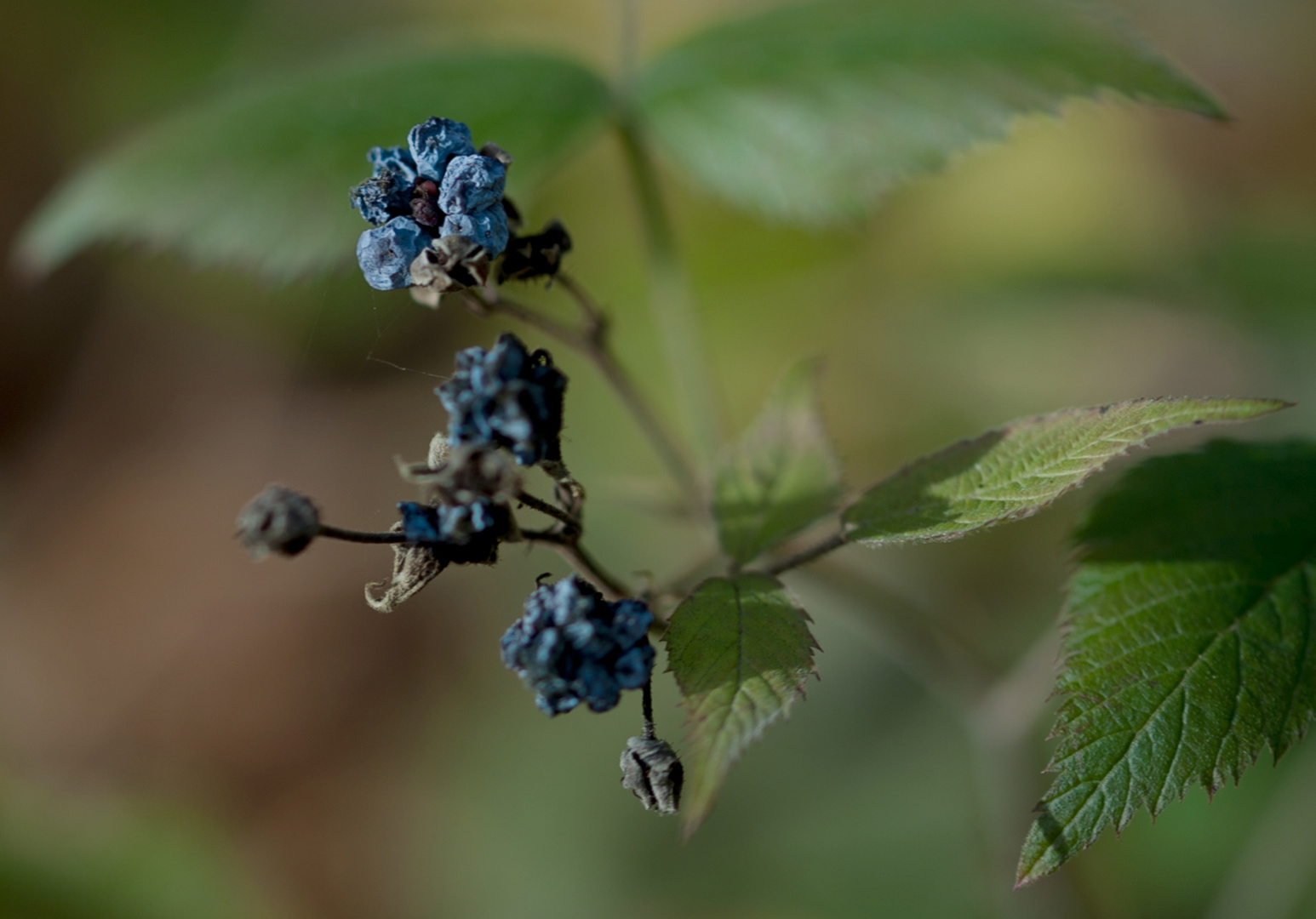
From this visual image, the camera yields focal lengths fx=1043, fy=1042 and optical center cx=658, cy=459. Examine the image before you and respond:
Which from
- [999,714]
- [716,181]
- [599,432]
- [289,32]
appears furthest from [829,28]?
[289,32]

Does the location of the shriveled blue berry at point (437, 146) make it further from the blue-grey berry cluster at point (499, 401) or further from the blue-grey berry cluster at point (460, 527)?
the blue-grey berry cluster at point (460, 527)

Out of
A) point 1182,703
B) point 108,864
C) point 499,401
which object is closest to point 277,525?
point 499,401

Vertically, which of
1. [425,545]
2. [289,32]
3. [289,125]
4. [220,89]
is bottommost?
[425,545]

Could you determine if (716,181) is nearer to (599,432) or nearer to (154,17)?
(599,432)

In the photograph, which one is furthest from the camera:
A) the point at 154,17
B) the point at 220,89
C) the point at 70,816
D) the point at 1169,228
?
the point at 154,17

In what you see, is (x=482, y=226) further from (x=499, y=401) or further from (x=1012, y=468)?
(x=1012, y=468)

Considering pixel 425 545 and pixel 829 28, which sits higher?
pixel 829 28

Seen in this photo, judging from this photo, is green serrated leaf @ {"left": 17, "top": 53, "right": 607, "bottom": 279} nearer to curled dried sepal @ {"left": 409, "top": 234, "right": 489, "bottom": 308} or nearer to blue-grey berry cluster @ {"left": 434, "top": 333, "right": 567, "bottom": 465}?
curled dried sepal @ {"left": 409, "top": 234, "right": 489, "bottom": 308}

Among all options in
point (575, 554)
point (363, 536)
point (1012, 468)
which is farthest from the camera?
point (575, 554)
